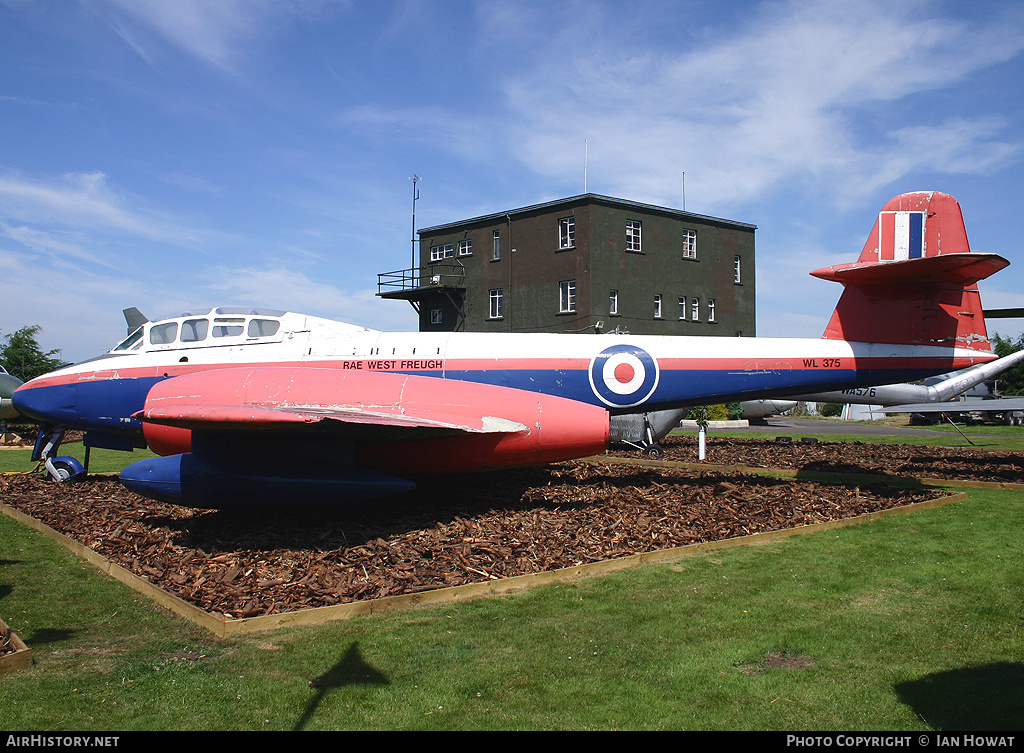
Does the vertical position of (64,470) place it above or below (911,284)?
below

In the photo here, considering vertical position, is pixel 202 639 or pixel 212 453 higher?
pixel 212 453

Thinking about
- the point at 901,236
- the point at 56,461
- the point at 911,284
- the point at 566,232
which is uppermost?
the point at 566,232

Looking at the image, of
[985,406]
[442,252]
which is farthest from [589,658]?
[442,252]

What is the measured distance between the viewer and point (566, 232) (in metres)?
38.9

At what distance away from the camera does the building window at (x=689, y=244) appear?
4162 cm

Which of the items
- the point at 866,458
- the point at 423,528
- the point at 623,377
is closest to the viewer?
the point at 423,528

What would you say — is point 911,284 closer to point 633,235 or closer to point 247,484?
point 247,484

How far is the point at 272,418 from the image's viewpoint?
718 centimetres

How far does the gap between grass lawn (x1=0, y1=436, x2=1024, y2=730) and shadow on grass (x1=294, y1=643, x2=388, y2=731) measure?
0.07 feet

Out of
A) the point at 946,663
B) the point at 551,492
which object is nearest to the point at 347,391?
the point at 551,492

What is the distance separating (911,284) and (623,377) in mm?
4740

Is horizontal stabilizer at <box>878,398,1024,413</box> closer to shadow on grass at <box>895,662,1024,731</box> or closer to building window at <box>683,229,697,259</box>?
shadow on grass at <box>895,662,1024,731</box>
